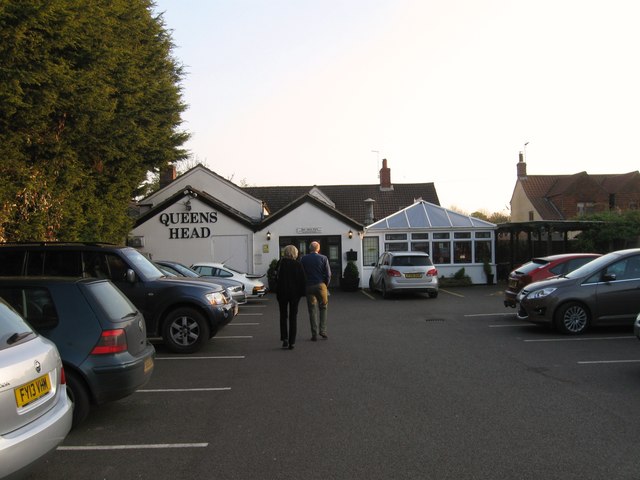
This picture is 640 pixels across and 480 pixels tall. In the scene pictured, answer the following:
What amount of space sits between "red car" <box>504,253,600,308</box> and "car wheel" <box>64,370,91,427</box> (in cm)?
1057

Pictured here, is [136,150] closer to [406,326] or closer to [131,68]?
[131,68]

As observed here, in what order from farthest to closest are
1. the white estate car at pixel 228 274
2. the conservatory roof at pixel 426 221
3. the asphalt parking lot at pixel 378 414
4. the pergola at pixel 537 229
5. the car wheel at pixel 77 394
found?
the conservatory roof at pixel 426 221 < the pergola at pixel 537 229 < the white estate car at pixel 228 274 < the car wheel at pixel 77 394 < the asphalt parking lot at pixel 378 414

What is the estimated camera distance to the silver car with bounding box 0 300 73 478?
359 centimetres

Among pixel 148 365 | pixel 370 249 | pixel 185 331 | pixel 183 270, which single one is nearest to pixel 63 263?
pixel 185 331

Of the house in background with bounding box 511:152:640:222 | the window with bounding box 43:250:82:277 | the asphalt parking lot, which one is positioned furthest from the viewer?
the house in background with bounding box 511:152:640:222

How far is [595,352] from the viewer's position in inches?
366

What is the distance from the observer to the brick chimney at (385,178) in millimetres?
41156

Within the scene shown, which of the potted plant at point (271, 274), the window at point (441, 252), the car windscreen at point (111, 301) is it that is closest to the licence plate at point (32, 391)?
the car windscreen at point (111, 301)

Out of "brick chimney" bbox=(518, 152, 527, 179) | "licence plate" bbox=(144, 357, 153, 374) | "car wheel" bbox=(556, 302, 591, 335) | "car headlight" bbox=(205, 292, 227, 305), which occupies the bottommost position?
"car wheel" bbox=(556, 302, 591, 335)

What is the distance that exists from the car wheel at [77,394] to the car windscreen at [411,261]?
14997 millimetres

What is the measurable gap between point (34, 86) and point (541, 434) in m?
11.7

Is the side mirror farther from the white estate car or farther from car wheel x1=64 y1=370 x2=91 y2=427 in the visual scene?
the white estate car

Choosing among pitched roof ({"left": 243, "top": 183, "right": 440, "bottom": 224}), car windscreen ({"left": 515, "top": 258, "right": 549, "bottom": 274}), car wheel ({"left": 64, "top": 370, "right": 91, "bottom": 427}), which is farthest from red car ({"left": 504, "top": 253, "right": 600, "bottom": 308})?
pitched roof ({"left": 243, "top": 183, "right": 440, "bottom": 224})

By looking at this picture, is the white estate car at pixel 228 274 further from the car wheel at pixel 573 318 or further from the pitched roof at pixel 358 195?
the pitched roof at pixel 358 195
